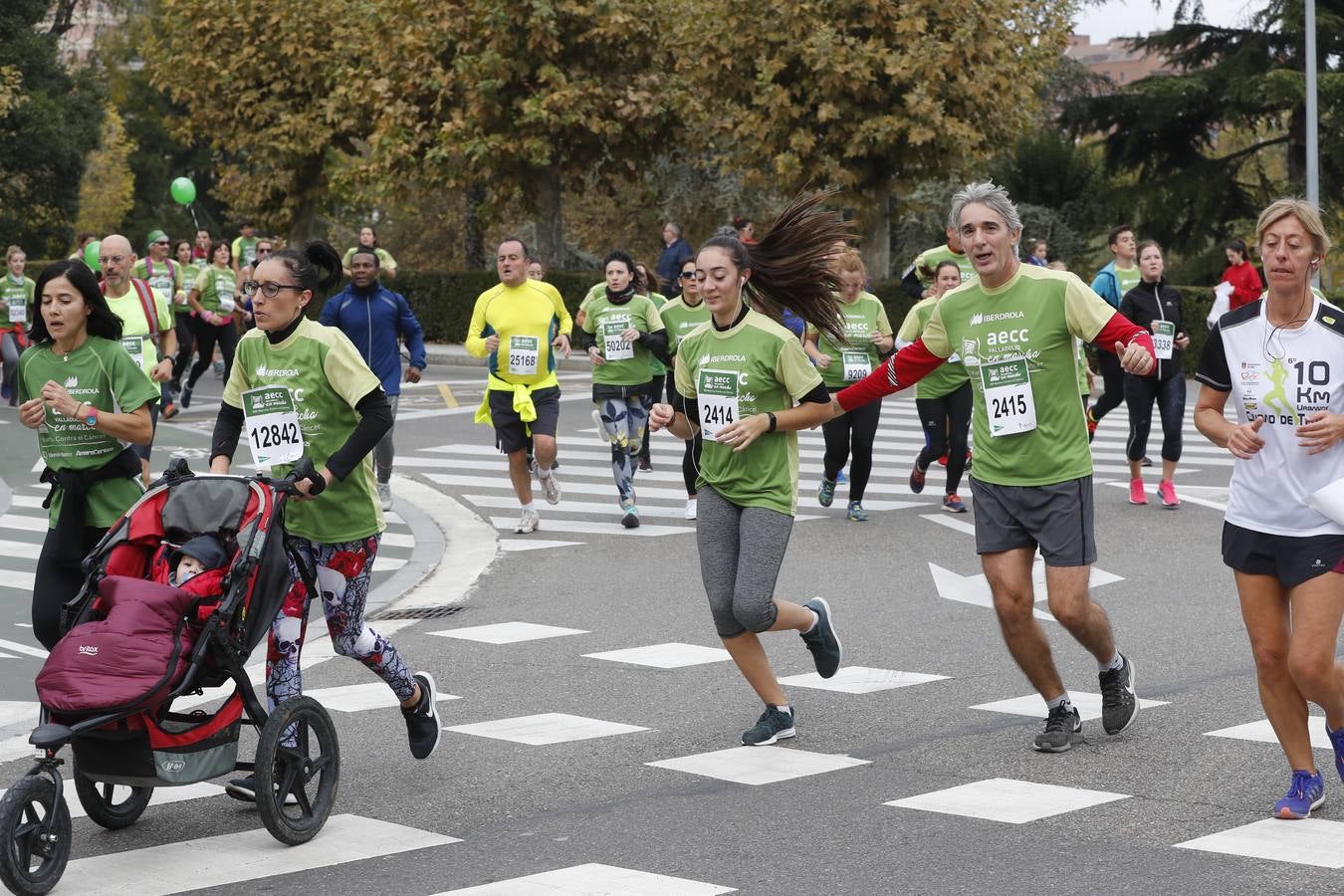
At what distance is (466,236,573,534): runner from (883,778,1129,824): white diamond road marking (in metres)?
7.34

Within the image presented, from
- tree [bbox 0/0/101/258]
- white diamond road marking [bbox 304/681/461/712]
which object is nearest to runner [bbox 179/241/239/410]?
white diamond road marking [bbox 304/681/461/712]

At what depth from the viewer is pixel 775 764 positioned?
6.87 m

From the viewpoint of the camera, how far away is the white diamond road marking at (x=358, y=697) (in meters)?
8.09

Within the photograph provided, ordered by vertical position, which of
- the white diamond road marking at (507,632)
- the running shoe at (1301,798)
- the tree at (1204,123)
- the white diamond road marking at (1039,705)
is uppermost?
the tree at (1204,123)

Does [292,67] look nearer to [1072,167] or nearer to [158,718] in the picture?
[1072,167]

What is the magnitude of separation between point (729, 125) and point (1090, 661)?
2720 cm

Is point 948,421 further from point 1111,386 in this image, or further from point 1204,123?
point 1204,123

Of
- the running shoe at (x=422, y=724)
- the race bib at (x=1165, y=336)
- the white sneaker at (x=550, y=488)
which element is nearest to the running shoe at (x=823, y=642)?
the running shoe at (x=422, y=724)

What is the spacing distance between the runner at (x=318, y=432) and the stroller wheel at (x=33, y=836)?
1.27 metres

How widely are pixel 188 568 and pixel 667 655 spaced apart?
3.66m

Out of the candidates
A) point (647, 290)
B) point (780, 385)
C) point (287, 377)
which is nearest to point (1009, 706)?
point (780, 385)

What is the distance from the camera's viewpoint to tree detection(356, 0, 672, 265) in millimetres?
35188

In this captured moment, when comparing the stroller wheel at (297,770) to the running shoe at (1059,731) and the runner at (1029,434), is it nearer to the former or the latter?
the runner at (1029,434)

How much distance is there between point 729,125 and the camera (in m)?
35.1
